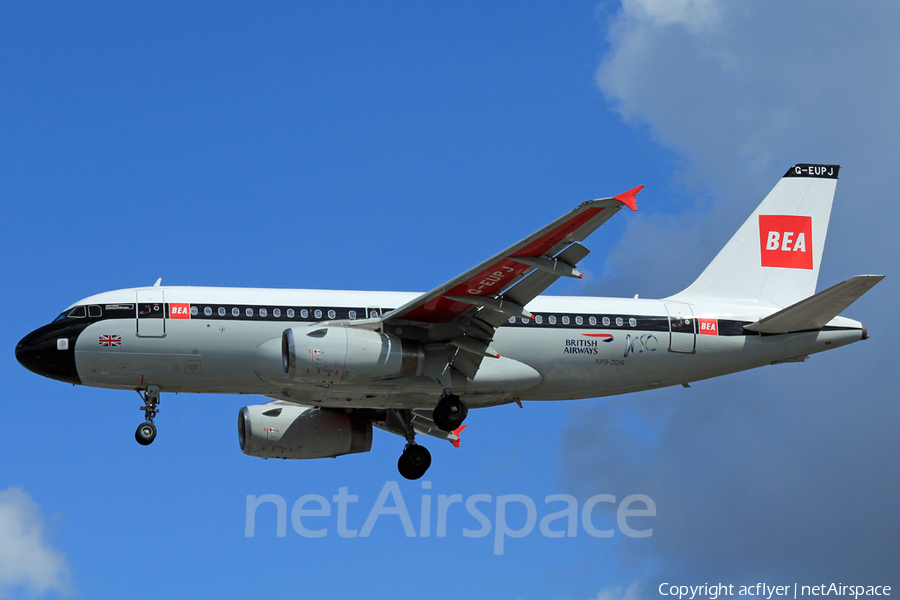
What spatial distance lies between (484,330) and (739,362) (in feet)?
26.3

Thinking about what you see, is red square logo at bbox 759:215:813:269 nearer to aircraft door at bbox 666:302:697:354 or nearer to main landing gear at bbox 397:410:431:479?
aircraft door at bbox 666:302:697:354

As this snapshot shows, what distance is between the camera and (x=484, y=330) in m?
27.8

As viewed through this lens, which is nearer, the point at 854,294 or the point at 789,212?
the point at 854,294

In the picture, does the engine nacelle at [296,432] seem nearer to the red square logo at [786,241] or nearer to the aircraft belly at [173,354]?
the aircraft belly at [173,354]

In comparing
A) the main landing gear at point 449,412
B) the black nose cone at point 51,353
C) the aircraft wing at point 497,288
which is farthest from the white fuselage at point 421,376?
the aircraft wing at point 497,288

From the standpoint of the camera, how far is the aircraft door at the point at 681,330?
3012cm

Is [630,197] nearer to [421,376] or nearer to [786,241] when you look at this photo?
[421,376]

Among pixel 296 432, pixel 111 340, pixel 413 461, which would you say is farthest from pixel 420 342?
pixel 111 340

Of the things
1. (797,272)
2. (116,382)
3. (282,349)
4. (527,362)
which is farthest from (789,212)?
(116,382)

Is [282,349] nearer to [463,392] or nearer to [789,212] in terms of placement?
[463,392]

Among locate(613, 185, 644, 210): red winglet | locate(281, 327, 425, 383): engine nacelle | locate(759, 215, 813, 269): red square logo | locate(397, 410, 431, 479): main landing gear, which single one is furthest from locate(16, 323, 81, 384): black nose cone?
locate(759, 215, 813, 269): red square logo

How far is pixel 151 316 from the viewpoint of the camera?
28.0 m

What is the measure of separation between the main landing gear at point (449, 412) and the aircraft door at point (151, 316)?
7402 mm

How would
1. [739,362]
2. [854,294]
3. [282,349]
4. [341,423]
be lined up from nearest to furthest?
[282,349], [854,294], [739,362], [341,423]
